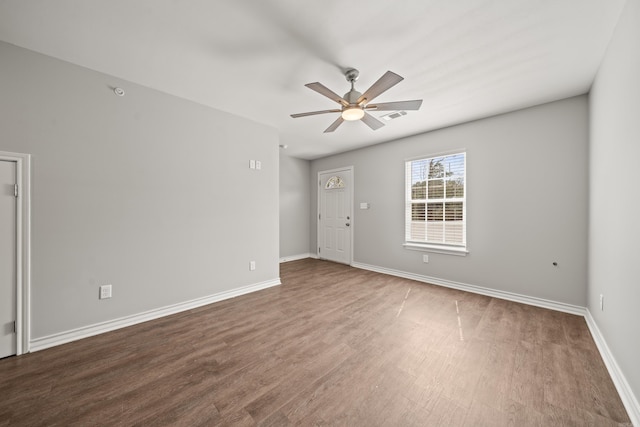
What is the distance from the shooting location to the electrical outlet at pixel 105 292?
7.99ft

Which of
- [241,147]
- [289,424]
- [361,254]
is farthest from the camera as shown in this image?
[361,254]

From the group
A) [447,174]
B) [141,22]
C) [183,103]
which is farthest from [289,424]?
[447,174]

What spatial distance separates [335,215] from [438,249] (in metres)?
2.46

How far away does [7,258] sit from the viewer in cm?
202

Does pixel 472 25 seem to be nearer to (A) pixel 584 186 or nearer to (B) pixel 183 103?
(A) pixel 584 186

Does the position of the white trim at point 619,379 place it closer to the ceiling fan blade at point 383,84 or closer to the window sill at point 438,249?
the window sill at point 438,249

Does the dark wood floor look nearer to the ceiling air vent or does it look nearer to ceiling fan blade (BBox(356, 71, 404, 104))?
ceiling fan blade (BBox(356, 71, 404, 104))

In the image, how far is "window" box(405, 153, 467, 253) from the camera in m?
3.83

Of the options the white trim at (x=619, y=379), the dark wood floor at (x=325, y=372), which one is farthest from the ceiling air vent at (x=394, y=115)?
the white trim at (x=619, y=379)

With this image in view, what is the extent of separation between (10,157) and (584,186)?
19.1ft

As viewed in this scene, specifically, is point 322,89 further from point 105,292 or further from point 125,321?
point 125,321

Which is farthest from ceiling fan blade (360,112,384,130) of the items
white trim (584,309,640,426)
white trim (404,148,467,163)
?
white trim (584,309,640,426)

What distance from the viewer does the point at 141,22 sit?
181cm

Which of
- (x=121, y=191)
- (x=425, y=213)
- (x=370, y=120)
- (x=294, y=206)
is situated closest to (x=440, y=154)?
(x=425, y=213)
